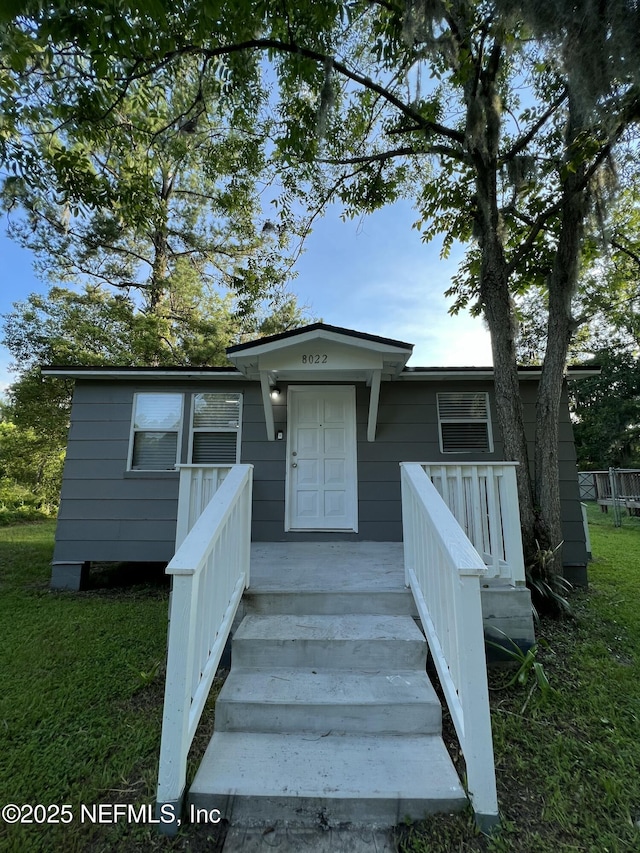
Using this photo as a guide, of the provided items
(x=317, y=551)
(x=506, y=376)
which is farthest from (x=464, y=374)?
(x=317, y=551)

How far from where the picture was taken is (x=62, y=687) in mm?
2498

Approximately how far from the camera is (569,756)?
74.0 inches

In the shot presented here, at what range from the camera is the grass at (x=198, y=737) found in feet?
4.77

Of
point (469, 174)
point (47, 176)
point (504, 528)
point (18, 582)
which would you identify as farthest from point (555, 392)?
point (18, 582)

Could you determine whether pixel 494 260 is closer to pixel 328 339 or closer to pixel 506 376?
pixel 506 376

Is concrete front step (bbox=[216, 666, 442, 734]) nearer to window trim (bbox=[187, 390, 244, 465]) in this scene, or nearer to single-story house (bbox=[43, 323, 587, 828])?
single-story house (bbox=[43, 323, 587, 828])

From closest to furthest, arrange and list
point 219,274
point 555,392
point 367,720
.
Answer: point 367,720 → point 555,392 → point 219,274

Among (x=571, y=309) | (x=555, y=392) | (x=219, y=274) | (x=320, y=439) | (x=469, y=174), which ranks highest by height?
(x=219, y=274)

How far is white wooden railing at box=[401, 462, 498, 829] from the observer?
60.2 inches

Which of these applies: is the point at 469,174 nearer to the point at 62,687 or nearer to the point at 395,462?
the point at 395,462

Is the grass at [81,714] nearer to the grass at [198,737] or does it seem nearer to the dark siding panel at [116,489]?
the grass at [198,737]

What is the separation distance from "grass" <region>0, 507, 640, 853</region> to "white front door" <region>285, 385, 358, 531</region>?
211 centimetres

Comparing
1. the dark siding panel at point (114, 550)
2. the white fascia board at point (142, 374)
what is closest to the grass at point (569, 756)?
the dark siding panel at point (114, 550)

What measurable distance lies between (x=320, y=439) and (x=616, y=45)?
4513 millimetres
